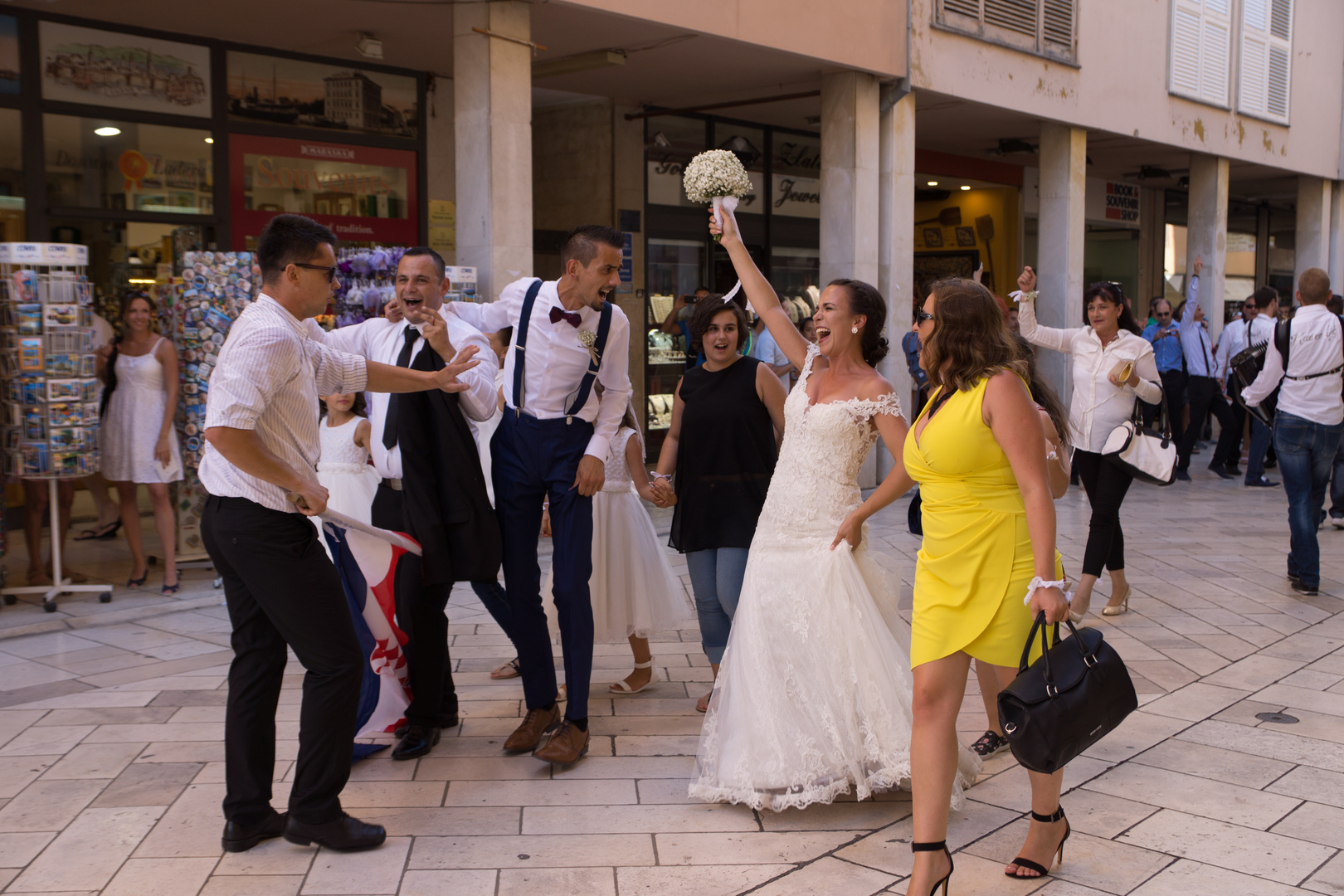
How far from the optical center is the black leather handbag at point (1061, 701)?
10.2ft

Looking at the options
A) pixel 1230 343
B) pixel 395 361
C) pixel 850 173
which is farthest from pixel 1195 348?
pixel 395 361

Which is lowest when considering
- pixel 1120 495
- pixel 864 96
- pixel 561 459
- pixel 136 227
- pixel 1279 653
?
pixel 1279 653

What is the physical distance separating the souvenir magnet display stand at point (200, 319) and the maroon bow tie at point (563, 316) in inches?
152

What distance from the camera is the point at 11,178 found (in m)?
8.53

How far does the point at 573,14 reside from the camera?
9.31 m

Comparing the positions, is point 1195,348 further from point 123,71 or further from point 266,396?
point 266,396

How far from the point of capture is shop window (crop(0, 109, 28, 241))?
27.8 ft

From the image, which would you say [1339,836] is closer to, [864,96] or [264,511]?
[264,511]

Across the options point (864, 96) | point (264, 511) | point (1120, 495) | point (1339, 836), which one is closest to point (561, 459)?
point (264, 511)

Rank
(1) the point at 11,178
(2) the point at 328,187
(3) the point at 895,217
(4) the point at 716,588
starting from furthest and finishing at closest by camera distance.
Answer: (3) the point at 895,217
(2) the point at 328,187
(1) the point at 11,178
(4) the point at 716,588

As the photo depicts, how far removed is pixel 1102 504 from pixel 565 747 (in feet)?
12.3

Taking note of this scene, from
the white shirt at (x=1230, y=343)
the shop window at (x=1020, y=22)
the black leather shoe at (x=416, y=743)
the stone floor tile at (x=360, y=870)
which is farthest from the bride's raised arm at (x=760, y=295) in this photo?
the white shirt at (x=1230, y=343)

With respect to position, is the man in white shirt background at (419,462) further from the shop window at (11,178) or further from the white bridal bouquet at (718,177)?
the shop window at (11,178)

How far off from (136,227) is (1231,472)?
12.1 metres
